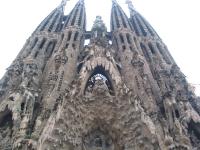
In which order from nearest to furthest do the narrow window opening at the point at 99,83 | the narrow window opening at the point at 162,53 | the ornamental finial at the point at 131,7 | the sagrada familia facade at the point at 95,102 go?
the sagrada familia facade at the point at 95,102 → the narrow window opening at the point at 99,83 → the narrow window opening at the point at 162,53 → the ornamental finial at the point at 131,7

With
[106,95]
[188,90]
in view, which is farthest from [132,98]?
[188,90]

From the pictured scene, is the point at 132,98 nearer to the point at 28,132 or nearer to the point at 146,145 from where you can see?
the point at 146,145

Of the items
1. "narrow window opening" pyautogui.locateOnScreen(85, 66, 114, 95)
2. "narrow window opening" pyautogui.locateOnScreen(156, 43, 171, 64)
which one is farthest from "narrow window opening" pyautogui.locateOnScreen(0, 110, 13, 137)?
"narrow window opening" pyautogui.locateOnScreen(156, 43, 171, 64)

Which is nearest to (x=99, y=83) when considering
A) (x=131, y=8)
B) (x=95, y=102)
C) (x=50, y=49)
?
(x=95, y=102)

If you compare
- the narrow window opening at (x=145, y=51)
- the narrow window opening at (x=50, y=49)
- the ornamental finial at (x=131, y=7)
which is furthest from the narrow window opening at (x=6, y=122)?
the ornamental finial at (x=131, y=7)

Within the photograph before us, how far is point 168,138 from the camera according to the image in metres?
13.6

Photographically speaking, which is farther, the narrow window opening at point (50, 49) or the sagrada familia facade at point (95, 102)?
the narrow window opening at point (50, 49)

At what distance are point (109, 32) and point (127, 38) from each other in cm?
323

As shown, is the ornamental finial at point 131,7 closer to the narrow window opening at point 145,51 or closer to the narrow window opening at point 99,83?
the narrow window opening at point 145,51

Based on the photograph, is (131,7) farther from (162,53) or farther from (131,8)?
(162,53)

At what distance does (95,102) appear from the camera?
16.6 metres

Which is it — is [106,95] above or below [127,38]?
below

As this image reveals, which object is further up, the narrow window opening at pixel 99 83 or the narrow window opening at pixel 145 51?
the narrow window opening at pixel 145 51

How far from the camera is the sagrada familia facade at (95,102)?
46.5 feet
